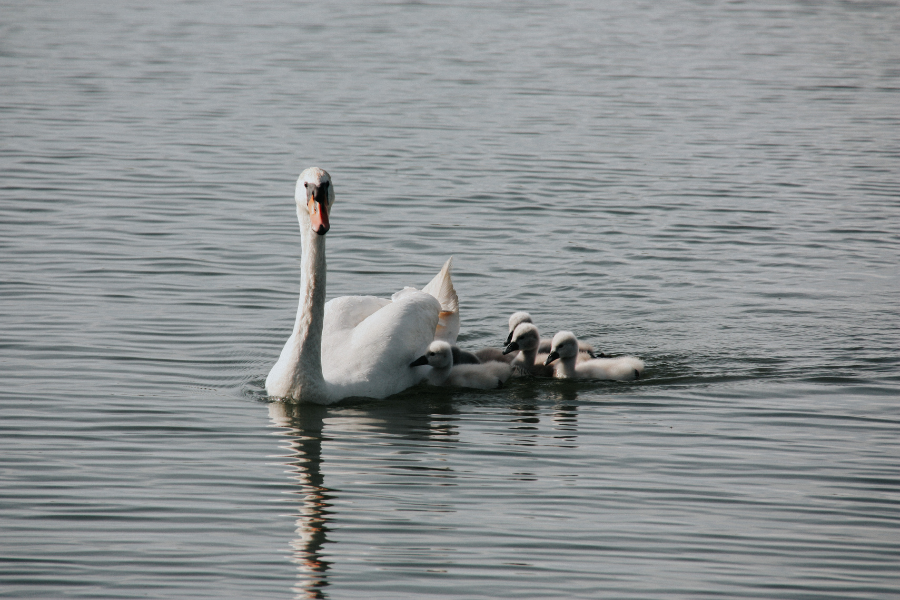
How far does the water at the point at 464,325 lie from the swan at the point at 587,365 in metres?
0.14

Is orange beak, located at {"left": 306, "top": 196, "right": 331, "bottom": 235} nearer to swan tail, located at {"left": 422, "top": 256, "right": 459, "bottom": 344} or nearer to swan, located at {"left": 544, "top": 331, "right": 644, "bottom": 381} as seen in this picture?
swan tail, located at {"left": 422, "top": 256, "right": 459, "bottom": 344}

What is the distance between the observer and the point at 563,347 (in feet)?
34.1

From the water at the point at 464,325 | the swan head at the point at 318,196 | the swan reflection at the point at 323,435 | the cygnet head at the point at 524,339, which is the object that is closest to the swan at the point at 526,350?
the cygnet head at the point at 524,339

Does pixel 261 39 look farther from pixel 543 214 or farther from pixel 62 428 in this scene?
pixel 62 428

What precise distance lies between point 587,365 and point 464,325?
231 centimetres

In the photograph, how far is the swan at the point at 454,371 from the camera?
998 cm

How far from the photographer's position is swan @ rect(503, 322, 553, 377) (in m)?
10.5

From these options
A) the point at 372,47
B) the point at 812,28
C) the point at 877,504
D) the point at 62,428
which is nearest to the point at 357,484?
the point at 62,428

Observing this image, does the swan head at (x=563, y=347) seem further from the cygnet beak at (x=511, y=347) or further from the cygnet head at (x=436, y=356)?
the cygnet head at (x=436, y=356)

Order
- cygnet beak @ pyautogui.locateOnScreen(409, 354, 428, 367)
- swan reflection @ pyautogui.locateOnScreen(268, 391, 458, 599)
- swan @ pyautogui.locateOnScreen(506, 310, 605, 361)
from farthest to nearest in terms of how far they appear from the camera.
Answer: swan @ pyautogui.locateOnScreen(506, 310, 605, 361) → cygnet beak @ pyautogui.locateOnScreen(409, 354, 428, 367) → swan reflection @ pyautogui.locateOnScreen(268, 391, 458, 599)

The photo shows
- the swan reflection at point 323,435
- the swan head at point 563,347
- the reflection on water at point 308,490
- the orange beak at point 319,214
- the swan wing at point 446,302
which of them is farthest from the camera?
the swan wing at point 446,302

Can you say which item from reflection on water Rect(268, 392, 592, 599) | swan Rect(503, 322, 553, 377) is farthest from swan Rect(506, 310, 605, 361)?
reflection on water Rect(268, 392, 592, 599)

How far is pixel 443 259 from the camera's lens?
1476 cm

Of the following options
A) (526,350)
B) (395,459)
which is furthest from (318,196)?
(526,350)
